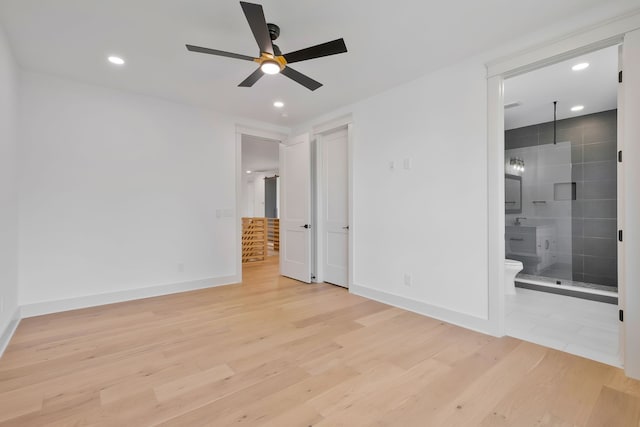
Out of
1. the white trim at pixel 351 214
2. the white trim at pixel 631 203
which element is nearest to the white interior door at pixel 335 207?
the white trim at pixel 351 214

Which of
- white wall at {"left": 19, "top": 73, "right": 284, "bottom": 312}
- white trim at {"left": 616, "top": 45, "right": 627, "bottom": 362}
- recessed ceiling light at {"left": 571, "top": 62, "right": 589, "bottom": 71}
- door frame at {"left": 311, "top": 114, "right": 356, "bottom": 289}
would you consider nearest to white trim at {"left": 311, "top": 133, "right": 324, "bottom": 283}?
door frame at {"left": 311, "top": 114, "right": 356, "bottom": 289}

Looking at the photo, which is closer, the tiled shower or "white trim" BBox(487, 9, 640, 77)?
"white trim" BBox(487, 9, 640, 77)

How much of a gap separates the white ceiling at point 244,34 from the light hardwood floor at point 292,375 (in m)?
2.66

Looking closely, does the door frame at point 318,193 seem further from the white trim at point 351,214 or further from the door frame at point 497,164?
the door frame at point 497,164

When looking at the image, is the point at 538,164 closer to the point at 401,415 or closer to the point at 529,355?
the point at 529,355

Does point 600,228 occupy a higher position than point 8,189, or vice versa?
point 8,189

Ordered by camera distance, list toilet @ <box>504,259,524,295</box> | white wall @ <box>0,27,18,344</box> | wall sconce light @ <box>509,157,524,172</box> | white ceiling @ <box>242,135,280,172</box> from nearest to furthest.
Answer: white wall @ <box>0,27,18,344</box>
toilet @ <box>504,259,524,295</box>
wall sconce light @ <box>509,157,524,172</box>
white ceiling @ <box>242,135,280,172</box>

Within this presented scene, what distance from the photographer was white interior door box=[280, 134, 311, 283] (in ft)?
15.4

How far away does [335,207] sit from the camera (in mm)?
4570

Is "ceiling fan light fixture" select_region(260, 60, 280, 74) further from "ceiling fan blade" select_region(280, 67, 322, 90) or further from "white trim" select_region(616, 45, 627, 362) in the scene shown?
"white trim" select_region(616, 45, 627, 362)

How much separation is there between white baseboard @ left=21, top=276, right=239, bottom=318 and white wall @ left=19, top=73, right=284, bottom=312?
45 mm

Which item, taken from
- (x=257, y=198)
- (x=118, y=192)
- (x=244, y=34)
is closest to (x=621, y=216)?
(x=244, y=34)

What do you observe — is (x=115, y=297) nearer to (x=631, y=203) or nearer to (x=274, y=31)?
(x=274, y=31)

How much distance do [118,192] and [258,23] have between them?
2.98 meters
